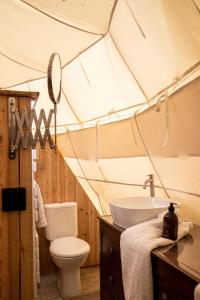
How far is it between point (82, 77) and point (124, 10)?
2.62 feet

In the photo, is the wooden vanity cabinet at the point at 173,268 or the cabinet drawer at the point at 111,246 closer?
the wooden vanity cabinet at the point at 173,268

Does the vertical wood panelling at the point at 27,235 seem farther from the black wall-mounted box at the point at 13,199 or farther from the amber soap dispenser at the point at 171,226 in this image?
the amber soap dispenser at the point at 171,226

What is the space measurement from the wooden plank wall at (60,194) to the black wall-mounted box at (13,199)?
1.32 m

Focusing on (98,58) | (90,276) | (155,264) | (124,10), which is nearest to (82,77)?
(98,58)

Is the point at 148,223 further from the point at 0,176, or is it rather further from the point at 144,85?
the point at 0,176

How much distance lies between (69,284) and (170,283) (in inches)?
79.9

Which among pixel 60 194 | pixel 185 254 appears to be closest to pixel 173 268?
pixel 185 254

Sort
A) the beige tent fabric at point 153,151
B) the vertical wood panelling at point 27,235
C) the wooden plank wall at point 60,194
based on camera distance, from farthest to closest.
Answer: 1. the wooden plank wall at point 60,194
2. the vertical wood panelling at point 27,235
3. the beige tent fabric at point 153,151

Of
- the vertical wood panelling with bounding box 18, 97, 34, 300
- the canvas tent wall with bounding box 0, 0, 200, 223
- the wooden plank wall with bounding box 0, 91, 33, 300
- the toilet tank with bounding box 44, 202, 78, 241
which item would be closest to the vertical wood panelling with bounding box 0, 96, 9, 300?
the wooden plank wall with bounding box 0, 91, 33, 300

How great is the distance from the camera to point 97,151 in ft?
7.79

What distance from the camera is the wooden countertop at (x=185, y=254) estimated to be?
3.55 ft

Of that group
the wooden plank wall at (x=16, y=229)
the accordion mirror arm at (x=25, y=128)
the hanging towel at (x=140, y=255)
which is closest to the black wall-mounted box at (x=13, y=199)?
the wooden plank wall at (x=16, y=229)

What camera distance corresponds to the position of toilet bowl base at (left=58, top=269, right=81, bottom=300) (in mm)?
2887

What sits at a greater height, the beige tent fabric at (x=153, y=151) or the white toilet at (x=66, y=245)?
the beige tent fabric at (x=153, y=151)
